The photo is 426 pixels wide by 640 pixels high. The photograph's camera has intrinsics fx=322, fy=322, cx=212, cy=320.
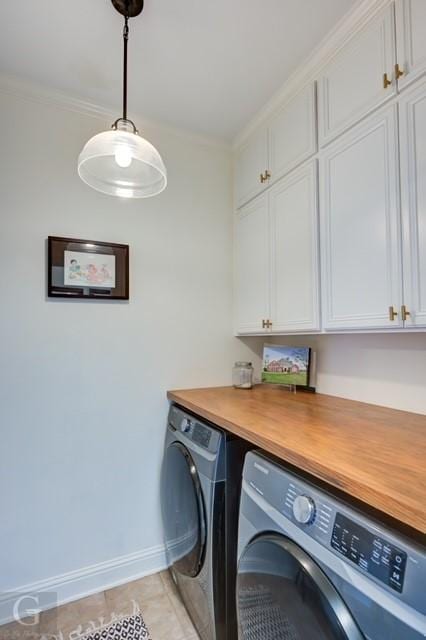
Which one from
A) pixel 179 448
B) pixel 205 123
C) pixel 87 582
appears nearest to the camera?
pixel 179 448

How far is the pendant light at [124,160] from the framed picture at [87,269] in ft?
1.70

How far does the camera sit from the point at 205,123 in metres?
2.00

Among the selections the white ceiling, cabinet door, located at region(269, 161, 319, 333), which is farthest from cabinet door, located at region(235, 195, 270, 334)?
A: the white ceiling

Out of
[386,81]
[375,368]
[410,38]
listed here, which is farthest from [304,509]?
[410,38]

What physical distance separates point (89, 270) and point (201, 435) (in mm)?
1057

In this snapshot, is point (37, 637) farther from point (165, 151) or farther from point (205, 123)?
point (205, 123)

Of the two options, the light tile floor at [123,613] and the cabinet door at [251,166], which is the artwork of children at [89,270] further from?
the light tile floor at [123,613]

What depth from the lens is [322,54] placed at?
1471 mm

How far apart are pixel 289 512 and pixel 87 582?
1.49 metres

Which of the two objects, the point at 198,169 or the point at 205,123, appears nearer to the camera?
the point at 205,123

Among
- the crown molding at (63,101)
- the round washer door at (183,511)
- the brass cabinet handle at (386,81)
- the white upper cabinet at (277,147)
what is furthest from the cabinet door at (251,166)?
the round washer door at (183,511)

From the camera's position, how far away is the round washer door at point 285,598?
66 cm

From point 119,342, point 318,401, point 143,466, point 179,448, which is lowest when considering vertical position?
point 143,466

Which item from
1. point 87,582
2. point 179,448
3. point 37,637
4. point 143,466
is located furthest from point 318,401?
point 37,637
